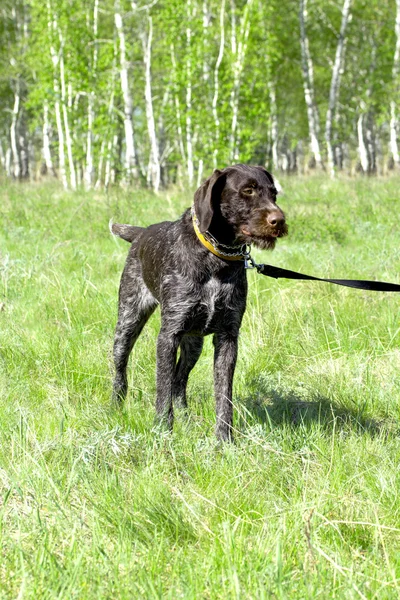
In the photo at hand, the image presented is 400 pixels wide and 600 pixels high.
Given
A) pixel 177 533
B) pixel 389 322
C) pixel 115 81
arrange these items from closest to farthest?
pixel 177 533, pixel 389 322, pixel 115 81

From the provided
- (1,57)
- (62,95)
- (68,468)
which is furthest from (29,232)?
(1,57)

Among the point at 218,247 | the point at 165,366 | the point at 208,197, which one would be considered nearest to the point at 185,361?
the point at 165,366

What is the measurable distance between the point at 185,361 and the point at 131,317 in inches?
20.7

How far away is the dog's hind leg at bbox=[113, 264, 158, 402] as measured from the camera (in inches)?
175

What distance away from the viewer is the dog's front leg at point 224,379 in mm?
3553

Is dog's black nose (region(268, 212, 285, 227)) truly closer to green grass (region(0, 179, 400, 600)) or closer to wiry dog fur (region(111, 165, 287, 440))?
wiry dog fur (region(111, 165, 287, 440))

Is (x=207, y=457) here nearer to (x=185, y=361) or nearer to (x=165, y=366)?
(x=165, y=366)

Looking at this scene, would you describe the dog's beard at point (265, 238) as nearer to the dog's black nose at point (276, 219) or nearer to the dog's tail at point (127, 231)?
the dog's black nose at point (276, 219)

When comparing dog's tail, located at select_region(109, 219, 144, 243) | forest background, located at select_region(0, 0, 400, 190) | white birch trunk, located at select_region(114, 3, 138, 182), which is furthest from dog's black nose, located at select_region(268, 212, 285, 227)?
white birch trunk, located at select_region(114, 3, 138, 182)

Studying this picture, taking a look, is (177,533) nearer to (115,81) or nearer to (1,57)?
(115,81)

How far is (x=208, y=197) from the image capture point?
3.42 metres

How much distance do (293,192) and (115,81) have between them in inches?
454

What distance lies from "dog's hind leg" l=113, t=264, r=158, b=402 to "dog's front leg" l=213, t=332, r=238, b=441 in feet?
2.70

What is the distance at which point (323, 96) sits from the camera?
123 feet
